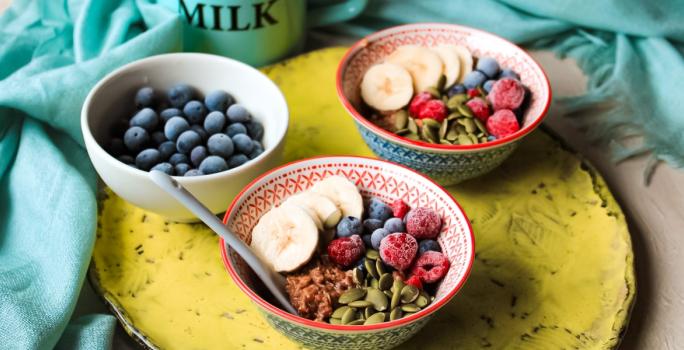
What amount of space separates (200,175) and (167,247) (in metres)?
0.14

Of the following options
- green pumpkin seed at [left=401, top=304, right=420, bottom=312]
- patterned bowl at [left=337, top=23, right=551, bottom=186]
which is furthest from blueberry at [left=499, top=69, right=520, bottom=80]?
green pumpkin seed at [left=401, top=304, right=420, bottom=312]

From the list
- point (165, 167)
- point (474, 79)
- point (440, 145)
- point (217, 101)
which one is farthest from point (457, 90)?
point (165, 167)

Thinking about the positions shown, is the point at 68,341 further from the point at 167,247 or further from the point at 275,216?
the point at 275,216

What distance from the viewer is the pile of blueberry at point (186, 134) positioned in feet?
3.81

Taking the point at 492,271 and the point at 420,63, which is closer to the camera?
the point at 492,271

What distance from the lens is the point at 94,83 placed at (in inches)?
50.8

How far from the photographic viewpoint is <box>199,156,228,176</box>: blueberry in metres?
1.13

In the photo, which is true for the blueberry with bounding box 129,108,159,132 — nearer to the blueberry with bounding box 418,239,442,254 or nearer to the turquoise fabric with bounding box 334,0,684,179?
the blueberry with bounding box 418,239,442,254

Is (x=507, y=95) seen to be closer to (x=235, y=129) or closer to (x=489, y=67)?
(x=489, y=67)

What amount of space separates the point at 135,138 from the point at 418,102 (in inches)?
18.5

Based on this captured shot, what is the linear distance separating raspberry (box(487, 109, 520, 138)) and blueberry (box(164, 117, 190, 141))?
50cm

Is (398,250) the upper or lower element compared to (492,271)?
upper

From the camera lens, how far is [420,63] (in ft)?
4.47

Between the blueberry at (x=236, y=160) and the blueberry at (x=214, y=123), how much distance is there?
69 millimetres
